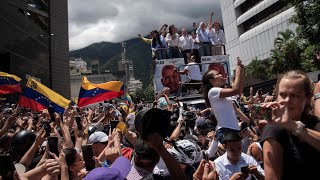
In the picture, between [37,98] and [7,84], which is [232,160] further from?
[7,84]

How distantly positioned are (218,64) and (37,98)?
5.92 meters

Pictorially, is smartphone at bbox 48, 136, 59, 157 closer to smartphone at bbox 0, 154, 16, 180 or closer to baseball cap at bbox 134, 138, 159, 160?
baseball cap at bbox 134, 138, 159, 160

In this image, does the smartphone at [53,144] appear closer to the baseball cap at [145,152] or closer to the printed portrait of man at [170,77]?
the baseball cap at [145,152]

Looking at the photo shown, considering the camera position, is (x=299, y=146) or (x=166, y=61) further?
(x=166, y=61)

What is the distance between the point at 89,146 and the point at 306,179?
3.00m

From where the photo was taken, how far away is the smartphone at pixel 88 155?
4184 millimetres

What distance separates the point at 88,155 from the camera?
Result: 14.1 ft

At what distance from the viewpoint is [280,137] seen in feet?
6.29

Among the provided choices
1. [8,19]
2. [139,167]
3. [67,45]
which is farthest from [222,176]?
[67,45]

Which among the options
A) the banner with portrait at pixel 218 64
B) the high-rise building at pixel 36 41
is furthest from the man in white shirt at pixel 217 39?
the high-rise building at pixel 36 41

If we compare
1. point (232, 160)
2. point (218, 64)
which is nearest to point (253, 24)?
point (218, 64)

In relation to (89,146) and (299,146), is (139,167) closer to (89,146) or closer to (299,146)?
(299,146)

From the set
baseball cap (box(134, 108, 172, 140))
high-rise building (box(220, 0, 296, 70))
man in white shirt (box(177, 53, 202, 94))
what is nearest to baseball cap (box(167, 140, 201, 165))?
baseball cap (box(134, 108, 172, 140))

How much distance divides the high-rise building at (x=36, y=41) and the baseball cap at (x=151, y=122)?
24.2 metres
